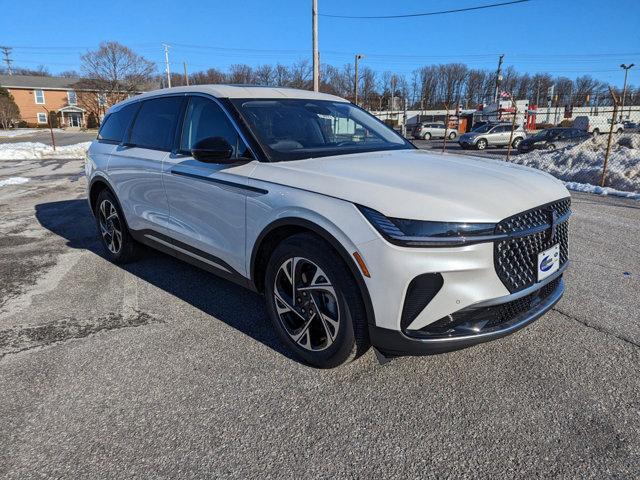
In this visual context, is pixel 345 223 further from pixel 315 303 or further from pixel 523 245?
pixel 523 245

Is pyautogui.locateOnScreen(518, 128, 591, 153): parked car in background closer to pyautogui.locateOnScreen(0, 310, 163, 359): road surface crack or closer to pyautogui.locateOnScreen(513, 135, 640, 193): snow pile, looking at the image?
pyautogui.locateOnScreen(513, 135, 640, 193): snow pile

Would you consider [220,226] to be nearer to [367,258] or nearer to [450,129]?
[367,258]

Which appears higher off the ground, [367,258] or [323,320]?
[367,258]

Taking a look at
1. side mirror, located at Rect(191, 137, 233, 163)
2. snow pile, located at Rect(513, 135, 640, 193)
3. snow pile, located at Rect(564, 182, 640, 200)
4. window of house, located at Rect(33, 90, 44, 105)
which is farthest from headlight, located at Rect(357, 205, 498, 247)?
window of house, located at Rect(33, 90, 44, 105)

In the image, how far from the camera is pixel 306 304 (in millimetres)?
2914

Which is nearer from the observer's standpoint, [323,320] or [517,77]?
[323,320]

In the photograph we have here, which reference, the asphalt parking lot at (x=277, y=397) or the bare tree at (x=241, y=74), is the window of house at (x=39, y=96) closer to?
the bare tree at (x=241, y=74)

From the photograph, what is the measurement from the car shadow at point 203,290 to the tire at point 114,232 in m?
0.16

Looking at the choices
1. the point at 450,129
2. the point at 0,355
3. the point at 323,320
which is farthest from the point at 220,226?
the point at 450,129

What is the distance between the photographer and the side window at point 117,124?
492 centimetres

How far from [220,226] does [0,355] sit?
5.68ft

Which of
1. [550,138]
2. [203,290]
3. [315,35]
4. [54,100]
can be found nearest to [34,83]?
[54,100]

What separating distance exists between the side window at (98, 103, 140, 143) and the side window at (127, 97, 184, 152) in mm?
217

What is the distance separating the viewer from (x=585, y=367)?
2941 mm
